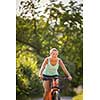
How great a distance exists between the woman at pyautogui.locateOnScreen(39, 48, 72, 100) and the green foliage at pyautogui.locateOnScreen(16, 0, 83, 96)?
0.09ft

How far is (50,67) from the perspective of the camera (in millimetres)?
1788

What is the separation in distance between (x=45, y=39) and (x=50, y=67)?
A: 186 millimetres

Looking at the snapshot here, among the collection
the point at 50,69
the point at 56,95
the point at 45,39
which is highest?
the point at 45,39

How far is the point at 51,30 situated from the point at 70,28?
0.13 metres

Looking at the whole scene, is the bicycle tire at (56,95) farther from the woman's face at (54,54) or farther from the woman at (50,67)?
the woman's face at (54,54)

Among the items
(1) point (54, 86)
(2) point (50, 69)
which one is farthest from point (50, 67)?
(1) point (54, 86)

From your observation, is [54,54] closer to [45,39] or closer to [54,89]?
[45,39]

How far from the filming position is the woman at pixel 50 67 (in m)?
1.78

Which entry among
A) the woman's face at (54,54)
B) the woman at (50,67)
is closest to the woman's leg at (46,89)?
the woman at (50,67)

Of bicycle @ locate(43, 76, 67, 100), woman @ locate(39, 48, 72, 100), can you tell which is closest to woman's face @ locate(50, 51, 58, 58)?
woman @ locate(39, 48, 72, 100)
